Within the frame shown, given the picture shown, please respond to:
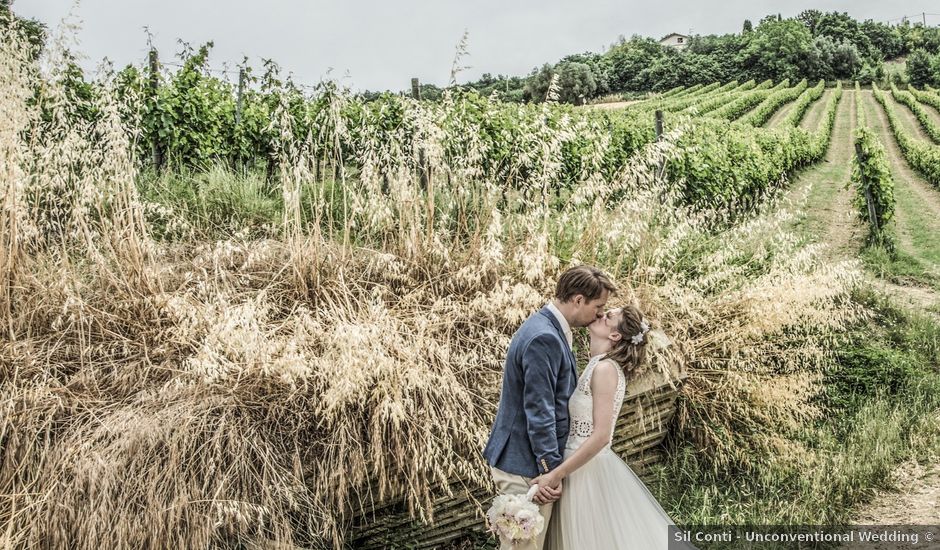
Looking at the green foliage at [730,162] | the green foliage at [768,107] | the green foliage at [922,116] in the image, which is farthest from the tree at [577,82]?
the green foliage at [730,162]

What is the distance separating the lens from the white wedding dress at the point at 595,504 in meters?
3.01

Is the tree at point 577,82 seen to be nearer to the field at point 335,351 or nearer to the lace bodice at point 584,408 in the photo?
the field at point 335,351

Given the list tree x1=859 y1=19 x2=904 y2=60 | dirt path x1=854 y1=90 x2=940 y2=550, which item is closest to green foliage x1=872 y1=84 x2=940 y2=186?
dirt path x1=854 y1=90 x2=940 y2=550

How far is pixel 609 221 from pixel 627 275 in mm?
463

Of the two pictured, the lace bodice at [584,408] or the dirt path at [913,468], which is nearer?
the lace bodice at [584,408]

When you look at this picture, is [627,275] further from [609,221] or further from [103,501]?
[103,501]

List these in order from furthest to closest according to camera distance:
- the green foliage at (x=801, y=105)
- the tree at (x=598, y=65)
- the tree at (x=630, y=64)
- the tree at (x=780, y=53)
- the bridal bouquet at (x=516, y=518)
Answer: the tree at (x=780, y=53) → the tree at (x=630, y=64) → the tree at (x=598, y=65) → the green foliage at (x=801, y=105) → the bridal bouquet at (x=516, y=518)

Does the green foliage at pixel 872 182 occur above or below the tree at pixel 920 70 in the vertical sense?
below

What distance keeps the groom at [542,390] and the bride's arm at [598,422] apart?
0.15 feet

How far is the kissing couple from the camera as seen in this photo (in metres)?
2.85

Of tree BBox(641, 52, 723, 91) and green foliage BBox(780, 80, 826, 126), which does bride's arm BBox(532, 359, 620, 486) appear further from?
tree BBox(641, 52, 723, 91)

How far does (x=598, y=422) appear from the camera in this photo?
289 cm

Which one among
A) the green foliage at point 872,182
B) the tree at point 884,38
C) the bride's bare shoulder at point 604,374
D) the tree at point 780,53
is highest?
the tree at point 884,38

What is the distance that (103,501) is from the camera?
3.23m
